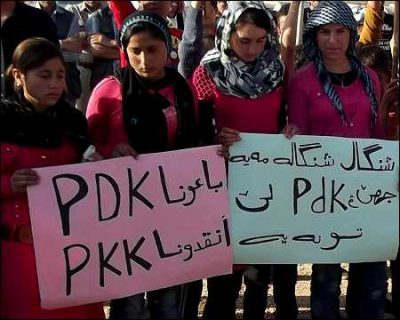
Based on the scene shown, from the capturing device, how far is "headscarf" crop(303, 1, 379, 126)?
386cm

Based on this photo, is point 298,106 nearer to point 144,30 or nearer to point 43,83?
point 144,30

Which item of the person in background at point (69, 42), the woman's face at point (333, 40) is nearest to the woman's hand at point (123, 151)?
the woman's face at point (333, 40)

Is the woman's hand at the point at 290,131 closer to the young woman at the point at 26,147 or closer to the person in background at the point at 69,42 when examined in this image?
the young woman at the point at 26,147

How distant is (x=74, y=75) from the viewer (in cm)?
625

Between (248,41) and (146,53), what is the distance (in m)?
0.52

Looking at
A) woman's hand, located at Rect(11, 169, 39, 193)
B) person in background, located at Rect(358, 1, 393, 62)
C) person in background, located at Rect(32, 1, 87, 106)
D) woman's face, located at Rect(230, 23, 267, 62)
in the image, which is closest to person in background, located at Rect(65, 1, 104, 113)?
person in background, located at Rect(32, 1, 87, 106)

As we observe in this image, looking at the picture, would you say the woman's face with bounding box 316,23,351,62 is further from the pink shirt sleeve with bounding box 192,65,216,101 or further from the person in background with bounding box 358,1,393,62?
the person in background with bounding box 358,1,393,62

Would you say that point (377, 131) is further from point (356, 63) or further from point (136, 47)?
point (136, 47)

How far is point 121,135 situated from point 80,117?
21 centimetres

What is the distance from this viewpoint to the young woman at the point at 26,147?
11.0ft

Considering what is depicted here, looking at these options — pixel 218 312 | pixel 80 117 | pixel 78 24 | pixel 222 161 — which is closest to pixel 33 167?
pixel 80 117

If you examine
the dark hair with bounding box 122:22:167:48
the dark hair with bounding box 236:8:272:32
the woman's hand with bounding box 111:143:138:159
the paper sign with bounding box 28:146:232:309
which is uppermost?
the dark hair with bounding box 236:8:272:32

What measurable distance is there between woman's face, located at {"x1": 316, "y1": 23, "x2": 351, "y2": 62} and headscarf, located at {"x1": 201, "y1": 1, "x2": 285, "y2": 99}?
25 cm

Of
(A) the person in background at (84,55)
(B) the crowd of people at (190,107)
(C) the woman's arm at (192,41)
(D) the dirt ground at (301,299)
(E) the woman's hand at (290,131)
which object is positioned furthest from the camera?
(A) the person in background at (84,55)
